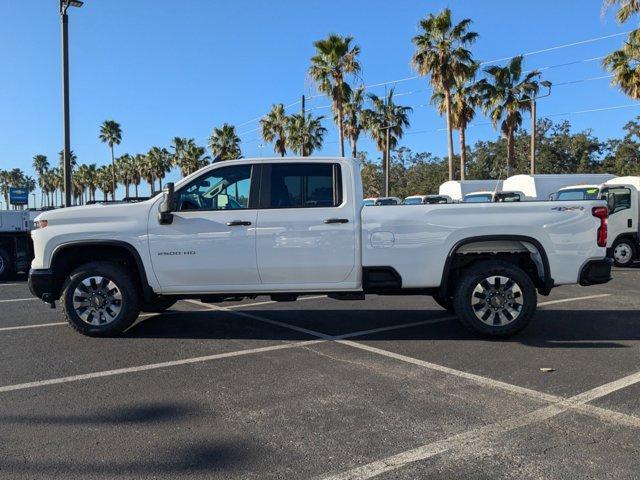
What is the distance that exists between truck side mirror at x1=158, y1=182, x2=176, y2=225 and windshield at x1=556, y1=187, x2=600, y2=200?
12.5 metres

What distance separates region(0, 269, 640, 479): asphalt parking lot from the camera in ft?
11.2

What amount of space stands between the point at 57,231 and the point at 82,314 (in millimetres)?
1013

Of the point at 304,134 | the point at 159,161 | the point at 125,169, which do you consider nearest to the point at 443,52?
the point at 304,134

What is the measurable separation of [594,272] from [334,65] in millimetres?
28064

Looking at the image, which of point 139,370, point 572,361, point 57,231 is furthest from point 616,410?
point 57,231

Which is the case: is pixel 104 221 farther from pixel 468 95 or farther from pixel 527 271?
pixel 468 95

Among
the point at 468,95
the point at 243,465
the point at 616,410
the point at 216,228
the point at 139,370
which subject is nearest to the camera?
the point at 243,465

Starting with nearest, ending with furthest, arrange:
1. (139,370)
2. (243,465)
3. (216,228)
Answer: (243,465), (139,370), (216,228)

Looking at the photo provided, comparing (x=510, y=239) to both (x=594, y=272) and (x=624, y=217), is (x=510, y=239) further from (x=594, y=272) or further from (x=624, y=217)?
(x=624, y=217)

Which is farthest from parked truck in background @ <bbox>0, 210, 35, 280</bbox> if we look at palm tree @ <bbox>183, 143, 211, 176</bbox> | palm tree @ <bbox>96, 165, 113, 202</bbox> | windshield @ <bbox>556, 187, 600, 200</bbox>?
palm tree @ <bbox>96, 165, 113, 202</bbox>

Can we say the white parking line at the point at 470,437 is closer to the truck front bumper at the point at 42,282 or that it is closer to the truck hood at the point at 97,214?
the truck hood at the point at 97,214

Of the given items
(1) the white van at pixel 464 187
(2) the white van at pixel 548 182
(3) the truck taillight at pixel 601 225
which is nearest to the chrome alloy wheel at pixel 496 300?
(3) the truck taillight at pixel 601 225

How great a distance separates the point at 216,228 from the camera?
627cm

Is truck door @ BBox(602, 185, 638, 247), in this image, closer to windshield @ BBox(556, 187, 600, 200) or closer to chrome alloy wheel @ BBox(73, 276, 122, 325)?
windshield @ BBox(556, 187, 600, 200)
